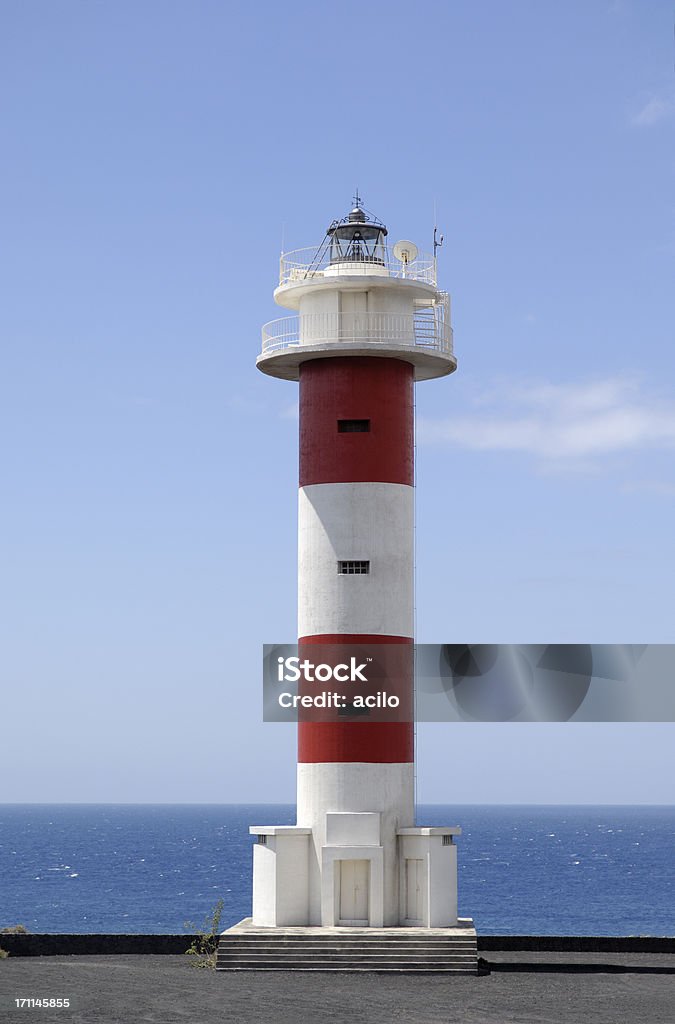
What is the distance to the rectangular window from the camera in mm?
30141

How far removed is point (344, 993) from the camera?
2495 centimetres

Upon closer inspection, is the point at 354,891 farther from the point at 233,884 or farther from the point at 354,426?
the point at 233,884

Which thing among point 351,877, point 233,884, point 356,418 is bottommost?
point 233,884

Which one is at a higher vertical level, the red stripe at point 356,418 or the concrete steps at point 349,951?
the red stripe at point 356,418

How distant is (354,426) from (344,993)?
37.5ft

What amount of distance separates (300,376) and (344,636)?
5.81 meters

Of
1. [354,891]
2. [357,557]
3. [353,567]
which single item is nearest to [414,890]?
[354,891]

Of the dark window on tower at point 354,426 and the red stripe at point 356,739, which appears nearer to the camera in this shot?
the red stripe at point 356,739

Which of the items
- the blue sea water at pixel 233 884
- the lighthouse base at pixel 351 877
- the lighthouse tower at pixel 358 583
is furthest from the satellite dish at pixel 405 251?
the blue sea water at pixel 233 884

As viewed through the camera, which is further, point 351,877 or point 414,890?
point 414,890

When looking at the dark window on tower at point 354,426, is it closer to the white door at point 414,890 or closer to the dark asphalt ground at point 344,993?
the white door at point 414,890

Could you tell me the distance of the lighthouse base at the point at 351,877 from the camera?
96.2 ft

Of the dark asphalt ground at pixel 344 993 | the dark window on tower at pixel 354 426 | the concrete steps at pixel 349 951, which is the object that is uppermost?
the dark window on tower at pixel 354 426

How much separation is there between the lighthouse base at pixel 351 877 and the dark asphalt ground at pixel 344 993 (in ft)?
5.95
